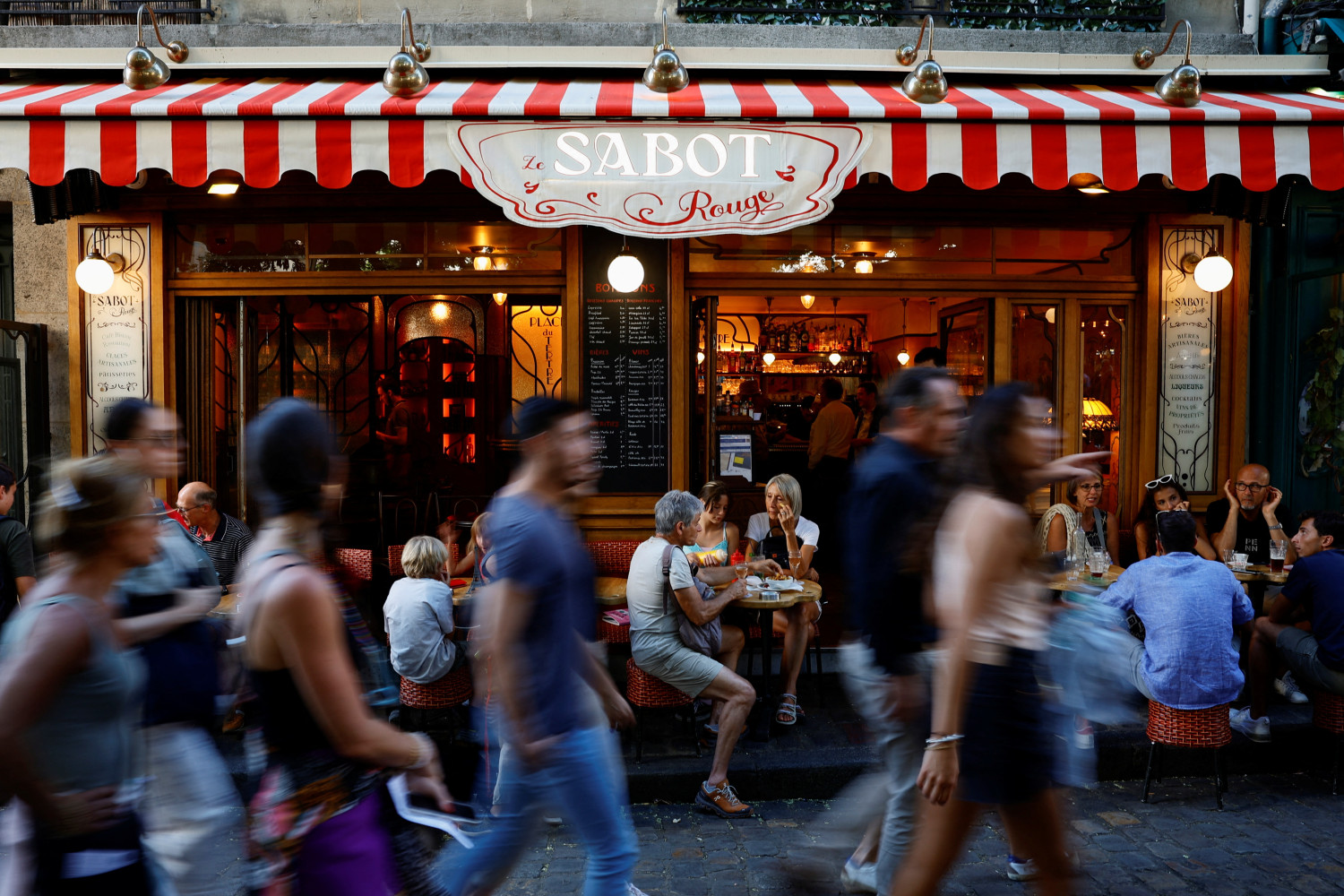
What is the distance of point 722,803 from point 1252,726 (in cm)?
306

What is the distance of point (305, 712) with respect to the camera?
2109 millimetres

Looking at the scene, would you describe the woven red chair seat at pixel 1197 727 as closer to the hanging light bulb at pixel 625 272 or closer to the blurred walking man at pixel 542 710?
the blurred walking man at pixel 542 710

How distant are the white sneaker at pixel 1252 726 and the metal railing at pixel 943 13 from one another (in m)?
4.75

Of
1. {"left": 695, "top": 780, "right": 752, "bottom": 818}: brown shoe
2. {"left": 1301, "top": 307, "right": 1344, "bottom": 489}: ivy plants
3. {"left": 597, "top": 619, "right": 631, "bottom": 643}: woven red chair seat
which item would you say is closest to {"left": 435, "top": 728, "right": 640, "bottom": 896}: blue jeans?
{"left": 695, "top": 780, "right": 752, "bottom": 818}: brown shoe

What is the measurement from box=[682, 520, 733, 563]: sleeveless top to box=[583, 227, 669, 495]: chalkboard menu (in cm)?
87

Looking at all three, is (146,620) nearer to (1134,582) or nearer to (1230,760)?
(1134,582)

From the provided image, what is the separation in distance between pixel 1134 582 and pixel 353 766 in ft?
13.1

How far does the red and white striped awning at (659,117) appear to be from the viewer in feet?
17.4

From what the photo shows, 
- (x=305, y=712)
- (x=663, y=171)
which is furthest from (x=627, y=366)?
(x=305, y=712)

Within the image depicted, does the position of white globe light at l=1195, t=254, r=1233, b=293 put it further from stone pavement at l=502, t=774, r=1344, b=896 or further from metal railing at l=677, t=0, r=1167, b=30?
stone pavement at l=502, t=774, r=1344, b=896

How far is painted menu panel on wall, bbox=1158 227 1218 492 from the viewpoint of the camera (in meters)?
7.25

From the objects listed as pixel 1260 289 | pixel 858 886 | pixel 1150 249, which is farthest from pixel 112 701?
pixel 1260 289

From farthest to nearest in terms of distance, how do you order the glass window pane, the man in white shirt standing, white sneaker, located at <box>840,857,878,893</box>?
the man in white shirt standing < the glass window pane < white sneaker, located at <box>840,857,878,893</box>

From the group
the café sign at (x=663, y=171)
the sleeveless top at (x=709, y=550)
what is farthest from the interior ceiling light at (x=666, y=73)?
the sleeveless top at (x=709, y=550)
